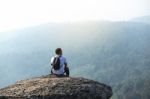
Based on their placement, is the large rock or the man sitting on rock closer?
the large rock

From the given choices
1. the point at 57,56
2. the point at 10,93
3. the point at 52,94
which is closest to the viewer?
the point at 52,94

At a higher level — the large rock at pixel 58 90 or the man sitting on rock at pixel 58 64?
the man sitting on rock at pixel 58 64

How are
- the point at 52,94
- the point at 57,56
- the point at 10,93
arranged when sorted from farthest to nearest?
the point at 57,56 → the point at 10,93 → the point at 52,94

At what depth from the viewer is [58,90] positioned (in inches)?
563

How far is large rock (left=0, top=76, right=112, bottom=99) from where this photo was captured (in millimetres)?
14062

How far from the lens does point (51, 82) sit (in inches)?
595

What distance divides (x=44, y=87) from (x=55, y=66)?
2.54 meters

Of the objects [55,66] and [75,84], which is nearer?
[75,84]

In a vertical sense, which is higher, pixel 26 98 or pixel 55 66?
pixel 55 66

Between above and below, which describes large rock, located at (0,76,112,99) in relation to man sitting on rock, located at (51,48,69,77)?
below

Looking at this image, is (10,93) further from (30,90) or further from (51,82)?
(51,82)

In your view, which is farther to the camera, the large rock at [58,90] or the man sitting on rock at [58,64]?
the man sitting on rock at [58,64]

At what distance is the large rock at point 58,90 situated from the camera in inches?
554

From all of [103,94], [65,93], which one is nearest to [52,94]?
[65,93]
